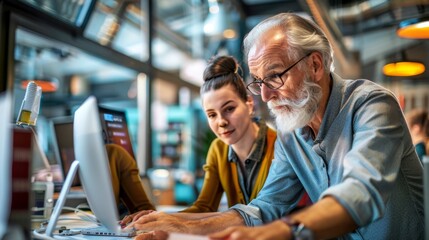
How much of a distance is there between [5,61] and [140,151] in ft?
7.74

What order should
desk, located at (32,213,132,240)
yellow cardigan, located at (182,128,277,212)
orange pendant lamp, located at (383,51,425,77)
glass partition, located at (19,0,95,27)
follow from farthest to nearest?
orange pendant lamp, located at (383,51,425,77), glass partition, located at (19,0,95,27), yellow cardigan, located at (182,128,277,212), desk, located at (32,213,132,240)

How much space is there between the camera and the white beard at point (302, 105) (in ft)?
4.96

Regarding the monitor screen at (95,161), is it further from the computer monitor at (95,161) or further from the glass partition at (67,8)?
the glass partition at (67,8)

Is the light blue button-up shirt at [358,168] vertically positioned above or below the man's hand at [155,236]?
above

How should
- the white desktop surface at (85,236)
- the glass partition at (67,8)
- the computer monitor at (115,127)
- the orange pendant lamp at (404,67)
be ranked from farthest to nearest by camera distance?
the orange pendant lamp at (404,67) < the glass partition at (67,8) < the computer monitor at (115,127) < the white desktop surface at (85,236)

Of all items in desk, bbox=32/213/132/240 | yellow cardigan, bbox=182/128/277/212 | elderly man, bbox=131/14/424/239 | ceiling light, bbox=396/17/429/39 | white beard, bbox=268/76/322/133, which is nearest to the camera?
elderly man, bbox=131/14/424/239

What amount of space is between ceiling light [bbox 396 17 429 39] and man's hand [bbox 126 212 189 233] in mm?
2956

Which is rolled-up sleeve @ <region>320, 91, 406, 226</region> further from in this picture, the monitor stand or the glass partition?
the glass partition

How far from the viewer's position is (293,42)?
1502 mm

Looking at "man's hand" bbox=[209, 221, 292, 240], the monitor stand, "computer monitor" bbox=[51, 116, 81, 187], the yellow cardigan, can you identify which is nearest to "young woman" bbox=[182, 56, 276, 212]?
the yellow cardigan

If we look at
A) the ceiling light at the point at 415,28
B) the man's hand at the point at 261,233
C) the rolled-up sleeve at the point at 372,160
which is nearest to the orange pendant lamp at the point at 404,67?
the ceiling light at the point at 415,28

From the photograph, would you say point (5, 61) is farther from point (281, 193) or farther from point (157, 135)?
point (157, 135)

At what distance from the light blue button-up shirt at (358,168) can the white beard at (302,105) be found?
0.06 metres

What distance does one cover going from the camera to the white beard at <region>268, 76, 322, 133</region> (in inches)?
59.5
